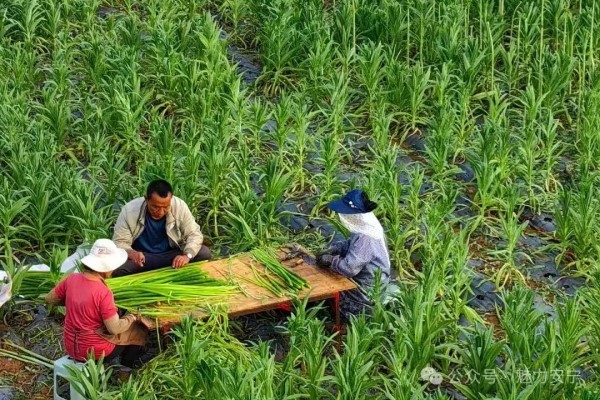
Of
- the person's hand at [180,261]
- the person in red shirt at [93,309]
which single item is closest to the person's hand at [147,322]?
the person in red shirt at [93,309]

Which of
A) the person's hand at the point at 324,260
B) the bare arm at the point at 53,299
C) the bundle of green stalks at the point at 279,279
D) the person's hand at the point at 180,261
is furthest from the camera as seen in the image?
the person's hand at the point at 180,261

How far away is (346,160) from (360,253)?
6.61 ft

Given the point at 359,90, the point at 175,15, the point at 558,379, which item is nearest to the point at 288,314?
the point at 558,379

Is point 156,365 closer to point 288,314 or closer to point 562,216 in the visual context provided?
Result: point 288,314

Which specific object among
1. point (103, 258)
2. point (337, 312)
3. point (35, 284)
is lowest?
point (337, 312)

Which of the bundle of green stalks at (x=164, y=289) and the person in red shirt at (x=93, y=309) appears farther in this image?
the bundle of green stalks at (x=164, y=289)

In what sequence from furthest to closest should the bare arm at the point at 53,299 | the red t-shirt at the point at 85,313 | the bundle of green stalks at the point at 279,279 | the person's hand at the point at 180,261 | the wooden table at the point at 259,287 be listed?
the person's hand at the point at 180,261, the bundle of green stalks at the point at 279,279, the wooden table at the point at 259,287, the bare arm at the point at 53,299, the red t-shirt at the point at 85,313

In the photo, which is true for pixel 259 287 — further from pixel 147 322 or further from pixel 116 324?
pixel 116 324

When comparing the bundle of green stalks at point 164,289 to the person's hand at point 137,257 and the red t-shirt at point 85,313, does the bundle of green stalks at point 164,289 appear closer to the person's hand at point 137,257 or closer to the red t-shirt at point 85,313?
the person's hand at point 137,257

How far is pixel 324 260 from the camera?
7.29 m

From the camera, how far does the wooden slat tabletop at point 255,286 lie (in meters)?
6.93

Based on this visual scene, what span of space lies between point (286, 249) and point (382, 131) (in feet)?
5.43

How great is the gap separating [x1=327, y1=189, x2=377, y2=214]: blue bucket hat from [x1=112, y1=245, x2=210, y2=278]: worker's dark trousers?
38.0 inches

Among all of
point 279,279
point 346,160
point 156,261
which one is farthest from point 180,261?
point 346,160
